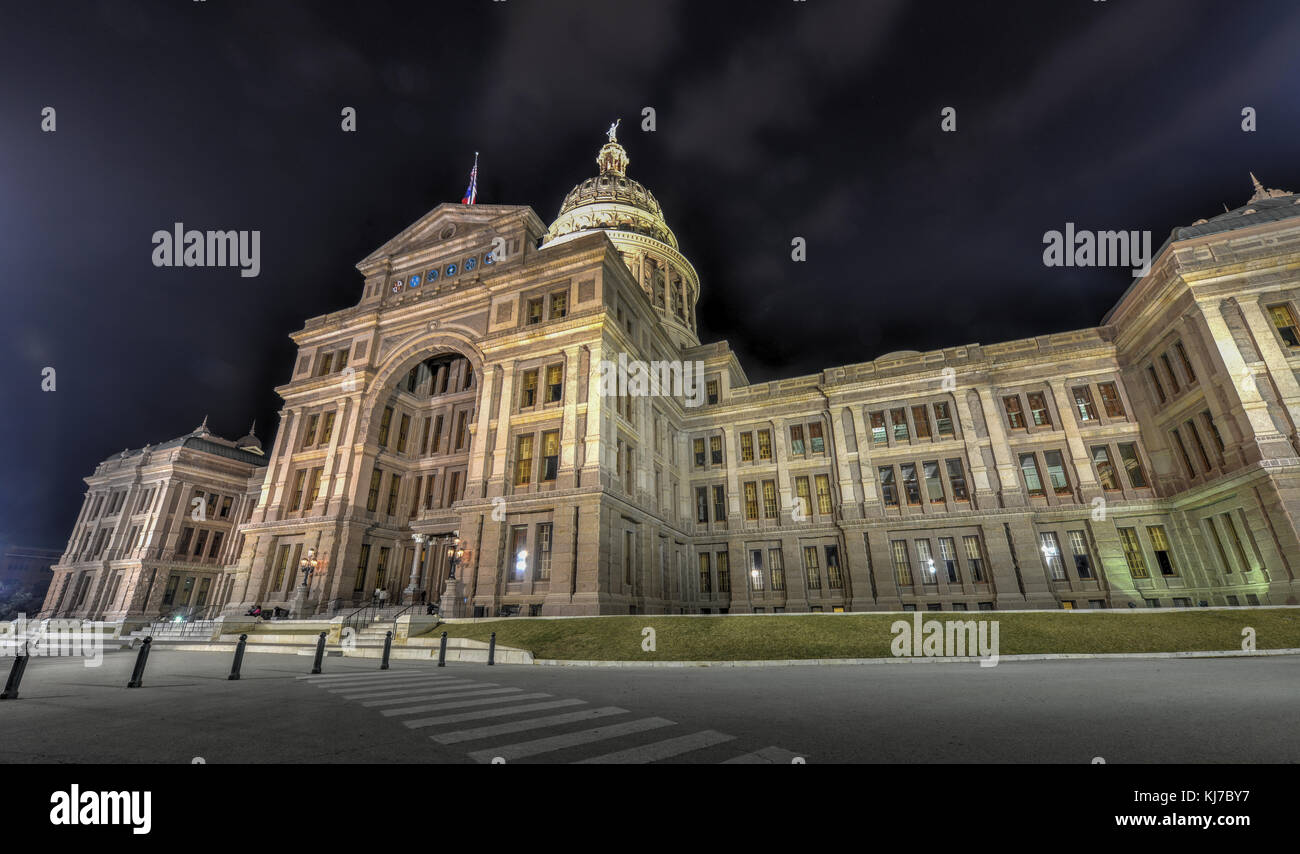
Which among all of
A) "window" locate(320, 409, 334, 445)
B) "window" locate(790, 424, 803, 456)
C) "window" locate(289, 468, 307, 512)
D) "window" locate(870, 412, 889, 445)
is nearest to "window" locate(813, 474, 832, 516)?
"window" locate(790, 424, 803, 456)

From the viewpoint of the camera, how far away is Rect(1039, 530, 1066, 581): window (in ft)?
97.7

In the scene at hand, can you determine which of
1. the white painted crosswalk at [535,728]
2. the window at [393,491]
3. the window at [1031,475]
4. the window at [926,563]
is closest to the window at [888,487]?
the window at [926,563]

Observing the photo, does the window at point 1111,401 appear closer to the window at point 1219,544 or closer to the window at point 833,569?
the window at point 1219,544

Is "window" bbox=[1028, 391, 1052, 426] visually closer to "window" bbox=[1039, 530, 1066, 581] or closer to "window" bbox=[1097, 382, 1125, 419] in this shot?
"window" bbox=[1097, 382, 1125, 419]

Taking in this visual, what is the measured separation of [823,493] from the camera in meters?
36.3

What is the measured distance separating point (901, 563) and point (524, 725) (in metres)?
31.7

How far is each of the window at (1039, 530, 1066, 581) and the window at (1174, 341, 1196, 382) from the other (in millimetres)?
10725

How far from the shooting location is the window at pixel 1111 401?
31.9 metres

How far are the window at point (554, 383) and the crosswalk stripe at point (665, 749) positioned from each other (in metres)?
25.4

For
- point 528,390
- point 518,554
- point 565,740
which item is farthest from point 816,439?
point 565,740

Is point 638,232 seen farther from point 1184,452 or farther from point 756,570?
point 1184,452
